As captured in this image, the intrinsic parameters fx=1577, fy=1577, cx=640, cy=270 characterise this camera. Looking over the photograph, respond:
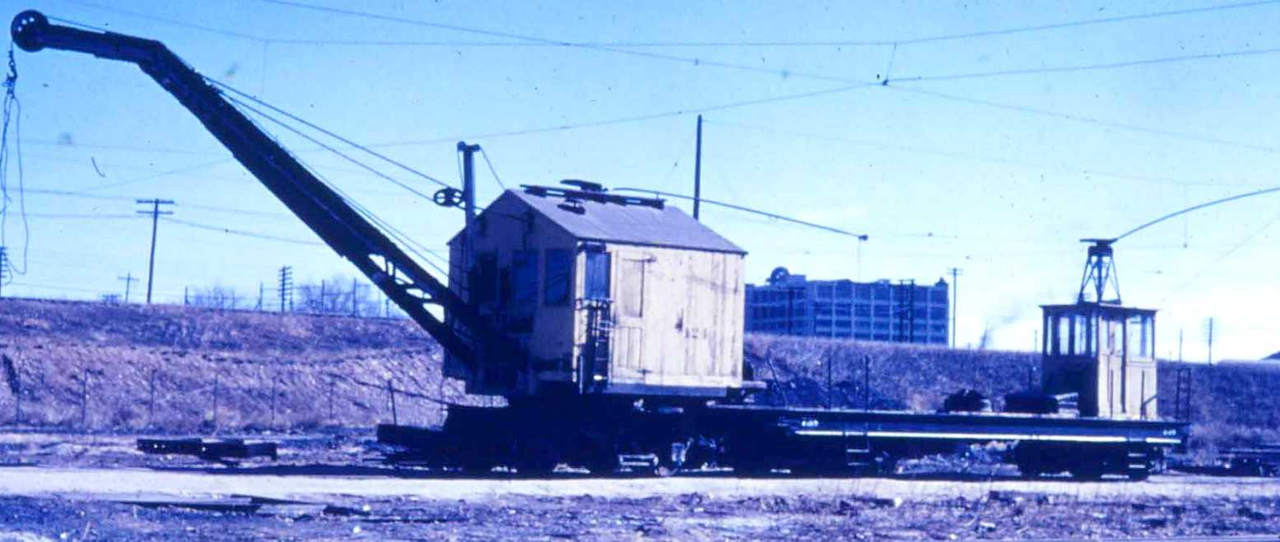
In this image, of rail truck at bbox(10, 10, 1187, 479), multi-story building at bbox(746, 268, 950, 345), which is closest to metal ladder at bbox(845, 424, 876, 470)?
rail truck at bbox(10, 10, 1187, 479)

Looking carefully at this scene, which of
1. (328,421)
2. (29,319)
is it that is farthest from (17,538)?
(29,319)

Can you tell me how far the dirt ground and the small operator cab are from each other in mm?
3246

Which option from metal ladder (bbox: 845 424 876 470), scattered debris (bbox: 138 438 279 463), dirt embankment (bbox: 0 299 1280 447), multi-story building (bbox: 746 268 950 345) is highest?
multi-story building (bbox: 746 268 950 345)

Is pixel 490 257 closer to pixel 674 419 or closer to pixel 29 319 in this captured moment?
pixel 674 419

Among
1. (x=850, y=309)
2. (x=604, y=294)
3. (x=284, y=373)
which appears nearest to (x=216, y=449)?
(x=604, y=294)

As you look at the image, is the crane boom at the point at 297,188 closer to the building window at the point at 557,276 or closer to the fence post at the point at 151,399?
the building window at the point at 557,276

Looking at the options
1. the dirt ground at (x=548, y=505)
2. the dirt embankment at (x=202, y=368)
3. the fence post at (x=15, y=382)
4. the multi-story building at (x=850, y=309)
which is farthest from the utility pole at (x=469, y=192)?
the multi-story building at (x=850, y=309)

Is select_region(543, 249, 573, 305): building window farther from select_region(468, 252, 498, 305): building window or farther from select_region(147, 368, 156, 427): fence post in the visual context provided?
select_region(147, 368, 156, 427): fence post

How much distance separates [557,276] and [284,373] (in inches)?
1011

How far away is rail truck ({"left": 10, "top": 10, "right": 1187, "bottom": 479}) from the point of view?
942 inches

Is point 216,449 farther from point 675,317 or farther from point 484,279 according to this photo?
point 675,317

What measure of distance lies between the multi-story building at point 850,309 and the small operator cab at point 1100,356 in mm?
36610

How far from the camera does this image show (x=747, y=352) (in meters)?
52.8

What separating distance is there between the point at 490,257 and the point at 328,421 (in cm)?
2079
